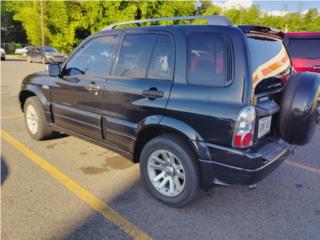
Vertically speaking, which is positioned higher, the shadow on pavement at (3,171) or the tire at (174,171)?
the tire at (174,171)

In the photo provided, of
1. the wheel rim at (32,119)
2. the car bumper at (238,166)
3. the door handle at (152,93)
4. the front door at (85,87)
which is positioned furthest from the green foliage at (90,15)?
the car bumper at (238,166)

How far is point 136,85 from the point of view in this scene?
3121 millimetres

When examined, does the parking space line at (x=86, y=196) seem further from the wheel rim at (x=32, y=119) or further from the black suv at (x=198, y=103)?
the black suv at (x=198, y=103)

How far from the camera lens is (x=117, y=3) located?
86.4ft

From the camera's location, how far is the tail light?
241 cm

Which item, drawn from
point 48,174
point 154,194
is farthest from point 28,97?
point 154,194

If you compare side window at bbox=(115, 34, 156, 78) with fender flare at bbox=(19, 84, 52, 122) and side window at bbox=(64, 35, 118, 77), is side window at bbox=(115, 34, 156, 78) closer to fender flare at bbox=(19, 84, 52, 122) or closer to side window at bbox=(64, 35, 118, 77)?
side window at bbox=(64, 35, 118, 77)

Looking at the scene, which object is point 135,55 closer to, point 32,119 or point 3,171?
point 3,171

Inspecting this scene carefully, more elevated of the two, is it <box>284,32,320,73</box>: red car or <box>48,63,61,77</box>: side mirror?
<box>284,32,320,73</box>: red car

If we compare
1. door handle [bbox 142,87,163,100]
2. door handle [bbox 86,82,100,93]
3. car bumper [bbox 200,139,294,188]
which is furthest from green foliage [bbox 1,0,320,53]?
car bumper [bbox 200,139,294,188]

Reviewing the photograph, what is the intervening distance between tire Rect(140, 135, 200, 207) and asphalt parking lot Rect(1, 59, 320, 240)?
0.39ft

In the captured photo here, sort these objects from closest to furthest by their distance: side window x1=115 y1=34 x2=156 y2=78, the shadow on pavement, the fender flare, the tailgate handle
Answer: the tailgate handle
side window x1=115 y1=34 x2=156 y2=78
the shadow on pavement
the fender flare

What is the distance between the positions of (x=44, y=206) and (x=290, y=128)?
260cm

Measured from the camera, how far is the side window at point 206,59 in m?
2.59
